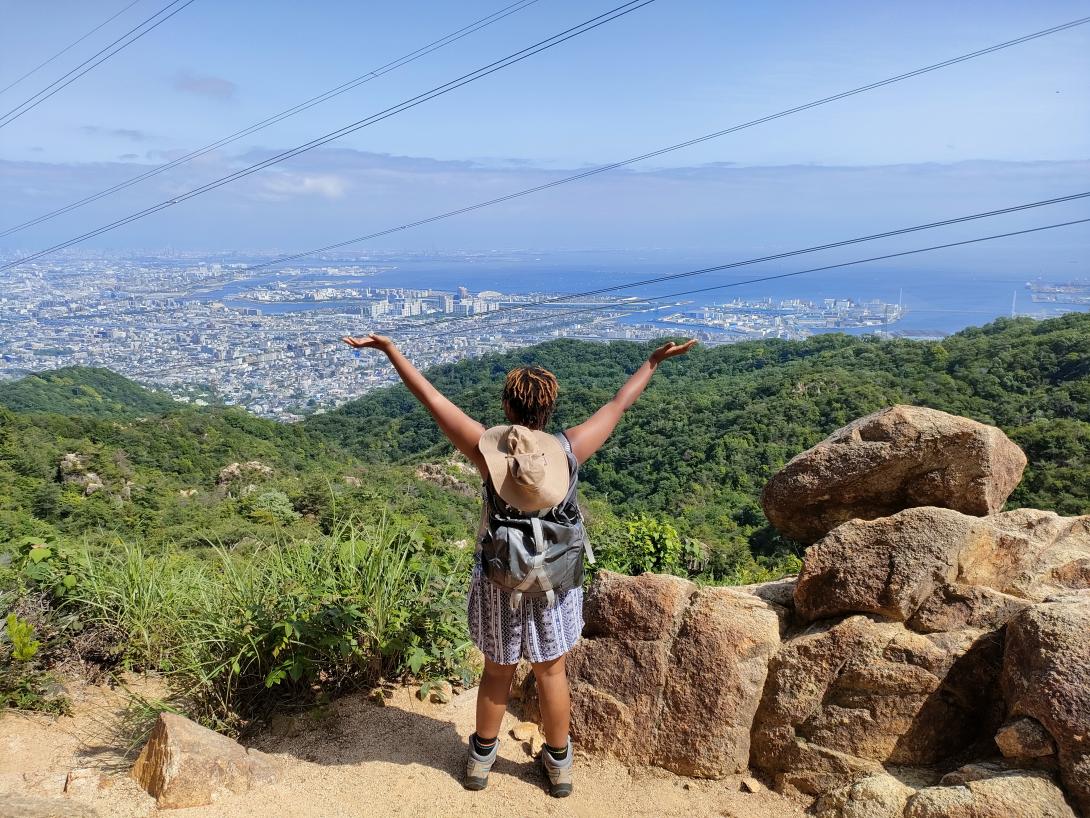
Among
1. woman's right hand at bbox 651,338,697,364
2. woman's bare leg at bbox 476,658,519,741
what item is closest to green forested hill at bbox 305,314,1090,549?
woman's right hand at bbox 651,338,697,364

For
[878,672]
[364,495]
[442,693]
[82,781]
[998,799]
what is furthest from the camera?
[364,495]

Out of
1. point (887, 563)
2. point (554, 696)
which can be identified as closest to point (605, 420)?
point (554, 696)

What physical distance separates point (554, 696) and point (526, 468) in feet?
3.10

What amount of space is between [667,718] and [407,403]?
1273 inches

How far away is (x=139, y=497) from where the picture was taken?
54.0 ft

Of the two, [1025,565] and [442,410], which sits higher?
[442,410]

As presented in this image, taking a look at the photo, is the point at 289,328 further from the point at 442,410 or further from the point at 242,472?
the point at 442,410

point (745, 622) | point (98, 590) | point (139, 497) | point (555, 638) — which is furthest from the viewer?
point (139, 497)

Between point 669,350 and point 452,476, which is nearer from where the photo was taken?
point 669,350

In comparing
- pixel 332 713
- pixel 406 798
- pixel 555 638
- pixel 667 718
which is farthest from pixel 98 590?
pixel 667 718

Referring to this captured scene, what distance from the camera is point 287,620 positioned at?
345cm

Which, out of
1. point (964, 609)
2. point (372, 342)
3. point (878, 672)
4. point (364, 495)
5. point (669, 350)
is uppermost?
point (372, 342)

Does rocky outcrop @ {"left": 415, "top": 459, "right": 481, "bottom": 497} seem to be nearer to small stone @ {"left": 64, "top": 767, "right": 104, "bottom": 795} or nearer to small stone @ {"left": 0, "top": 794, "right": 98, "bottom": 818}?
small stone @ {"left": 64, "top": 767, "right": 104, "bottom": 795}

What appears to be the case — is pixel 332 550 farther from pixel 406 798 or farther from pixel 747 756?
pixel 747 756
